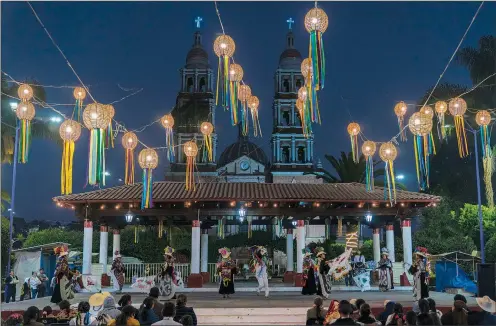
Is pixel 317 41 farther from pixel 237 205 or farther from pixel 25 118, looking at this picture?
pixel 237 205

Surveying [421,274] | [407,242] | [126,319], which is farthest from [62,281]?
[407,242]

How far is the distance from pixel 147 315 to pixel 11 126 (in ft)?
63.5

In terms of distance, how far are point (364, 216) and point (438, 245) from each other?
8691 millimetres

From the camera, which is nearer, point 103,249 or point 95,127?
point 95,127

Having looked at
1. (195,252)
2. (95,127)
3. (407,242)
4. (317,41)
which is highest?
(317,41)

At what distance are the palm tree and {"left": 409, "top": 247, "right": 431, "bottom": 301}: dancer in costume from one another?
1847cm

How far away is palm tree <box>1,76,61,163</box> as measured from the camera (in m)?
24.6

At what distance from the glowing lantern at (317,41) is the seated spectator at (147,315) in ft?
15.6

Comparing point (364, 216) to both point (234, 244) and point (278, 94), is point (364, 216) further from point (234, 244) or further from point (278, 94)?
point (278, 94)

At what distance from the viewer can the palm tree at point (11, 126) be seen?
24641mm

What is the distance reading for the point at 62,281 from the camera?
1417 cm

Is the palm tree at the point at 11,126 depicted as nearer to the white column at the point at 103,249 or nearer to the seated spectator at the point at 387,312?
the white column at the point at 103,249

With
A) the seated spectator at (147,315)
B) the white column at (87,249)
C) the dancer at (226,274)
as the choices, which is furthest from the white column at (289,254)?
the seated spectator at (147,315)

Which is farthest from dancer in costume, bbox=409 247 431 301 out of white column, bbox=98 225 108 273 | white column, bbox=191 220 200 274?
white column, bbox=98 225 108 273
